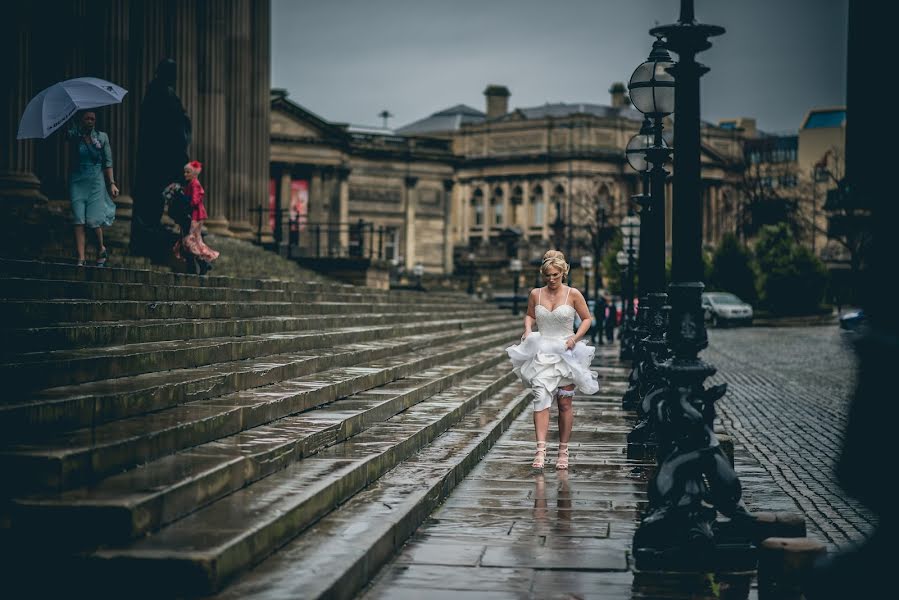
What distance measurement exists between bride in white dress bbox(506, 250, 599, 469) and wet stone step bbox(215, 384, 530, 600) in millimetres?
770

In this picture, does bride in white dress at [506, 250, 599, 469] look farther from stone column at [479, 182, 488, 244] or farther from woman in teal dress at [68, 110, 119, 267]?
stone column at [479, 182, 488, 244]

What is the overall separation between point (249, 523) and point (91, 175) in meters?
8.36

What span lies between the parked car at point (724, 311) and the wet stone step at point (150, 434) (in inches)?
1838

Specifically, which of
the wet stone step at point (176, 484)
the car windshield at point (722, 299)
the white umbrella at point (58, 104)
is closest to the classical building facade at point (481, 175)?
the car windshield at point (722, 299)

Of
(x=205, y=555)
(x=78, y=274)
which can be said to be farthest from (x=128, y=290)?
(x=205, y=555)

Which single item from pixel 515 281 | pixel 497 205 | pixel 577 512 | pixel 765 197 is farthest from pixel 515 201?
pixel 577 512

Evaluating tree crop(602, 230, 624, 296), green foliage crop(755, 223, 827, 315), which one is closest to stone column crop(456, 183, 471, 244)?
tree crop(602, 230, 624, 296)

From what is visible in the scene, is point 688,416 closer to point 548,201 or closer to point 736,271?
point 736,271

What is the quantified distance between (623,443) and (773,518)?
5.33 meters

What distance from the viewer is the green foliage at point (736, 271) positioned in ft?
218

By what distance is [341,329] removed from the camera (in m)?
16.0

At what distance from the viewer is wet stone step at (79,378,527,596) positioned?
5.05 m

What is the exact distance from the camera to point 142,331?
9680 millimetres

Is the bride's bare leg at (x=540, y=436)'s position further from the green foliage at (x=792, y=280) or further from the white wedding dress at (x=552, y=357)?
the green foliage at (x=792, y=280)
